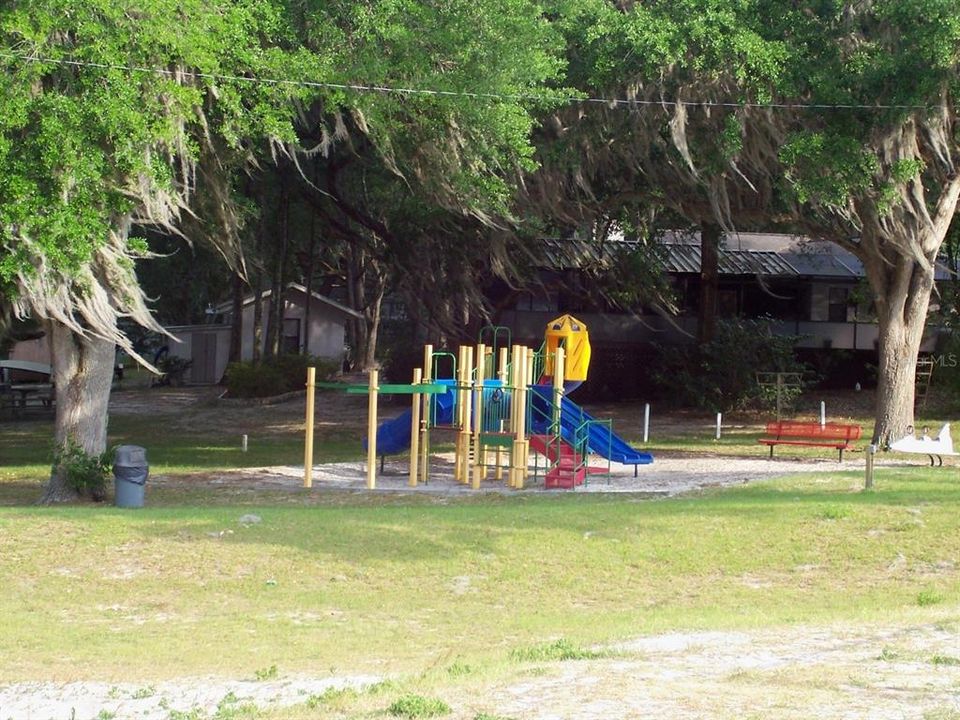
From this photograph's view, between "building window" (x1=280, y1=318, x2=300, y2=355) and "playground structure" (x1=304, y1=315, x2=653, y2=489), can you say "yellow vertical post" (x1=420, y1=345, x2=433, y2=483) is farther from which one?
"building window" (x1=280, y1=318, x2=300, y2=355)

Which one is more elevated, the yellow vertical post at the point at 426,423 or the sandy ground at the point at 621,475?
the yellow vertical post at the point at 426,423

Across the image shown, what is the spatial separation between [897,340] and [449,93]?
11409 millimetres

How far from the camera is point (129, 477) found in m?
17.8

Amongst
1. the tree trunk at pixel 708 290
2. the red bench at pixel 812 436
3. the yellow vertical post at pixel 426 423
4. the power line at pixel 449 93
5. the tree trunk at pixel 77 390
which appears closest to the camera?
the power line at pixel 449 93

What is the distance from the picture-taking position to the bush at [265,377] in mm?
38875

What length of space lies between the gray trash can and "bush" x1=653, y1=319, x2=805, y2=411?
783 inches

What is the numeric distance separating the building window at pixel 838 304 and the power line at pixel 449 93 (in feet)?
65.1

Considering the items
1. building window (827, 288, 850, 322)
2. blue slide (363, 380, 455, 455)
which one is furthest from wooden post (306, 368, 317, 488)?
building window (827, 288, 850, 322)

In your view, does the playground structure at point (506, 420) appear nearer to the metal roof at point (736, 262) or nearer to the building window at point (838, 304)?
the metal roof at point (736, 262)

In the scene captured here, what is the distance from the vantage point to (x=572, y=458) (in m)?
21.1

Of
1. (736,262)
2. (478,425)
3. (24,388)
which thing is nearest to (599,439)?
(478,425)

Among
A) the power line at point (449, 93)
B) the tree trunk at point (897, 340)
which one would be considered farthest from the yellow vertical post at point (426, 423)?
the tree trunk at point (897, 340)

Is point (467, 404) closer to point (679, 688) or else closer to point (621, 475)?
point (621, 475)

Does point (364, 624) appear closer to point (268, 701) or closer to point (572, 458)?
point (268, 701)
